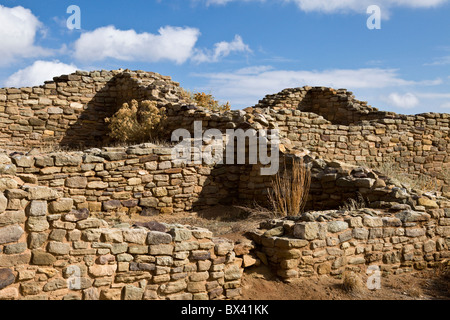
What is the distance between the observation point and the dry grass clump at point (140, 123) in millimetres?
11023

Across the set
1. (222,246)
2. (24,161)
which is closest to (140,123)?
(24,161)

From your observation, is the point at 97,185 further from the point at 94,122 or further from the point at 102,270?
the point at 94,122

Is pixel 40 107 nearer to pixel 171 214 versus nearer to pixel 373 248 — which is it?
pixel 171 214

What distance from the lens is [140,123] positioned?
11.5 meters

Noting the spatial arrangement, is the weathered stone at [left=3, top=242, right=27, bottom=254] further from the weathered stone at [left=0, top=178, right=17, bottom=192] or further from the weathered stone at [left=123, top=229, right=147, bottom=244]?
the weathered stone at [left=123, top=229, right=147, bottom=244]

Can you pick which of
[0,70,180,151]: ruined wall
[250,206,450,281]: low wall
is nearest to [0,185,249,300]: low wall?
[250,206,450,281]: low wall

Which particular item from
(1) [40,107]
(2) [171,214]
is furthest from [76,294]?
(1) [40,107]

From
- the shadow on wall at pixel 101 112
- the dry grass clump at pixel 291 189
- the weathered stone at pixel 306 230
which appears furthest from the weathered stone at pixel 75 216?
the shadow on wall at pixel 101 112

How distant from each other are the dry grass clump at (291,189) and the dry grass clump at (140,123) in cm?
386

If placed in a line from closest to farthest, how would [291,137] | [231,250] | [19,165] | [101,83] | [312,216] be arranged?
[231,250] → [312,216] → [19,165] → [291,137] → [101,83]

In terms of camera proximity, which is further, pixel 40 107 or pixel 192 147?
pixel 40 107

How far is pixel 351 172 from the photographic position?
8336 millimetres

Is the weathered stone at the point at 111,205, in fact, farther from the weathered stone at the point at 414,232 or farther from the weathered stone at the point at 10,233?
the weathered stone at the point at 414,232
